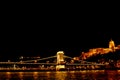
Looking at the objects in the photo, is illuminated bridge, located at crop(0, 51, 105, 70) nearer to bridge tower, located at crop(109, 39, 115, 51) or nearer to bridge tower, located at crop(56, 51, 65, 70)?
bridge tower, located at crop(56, 51, 65, 70)

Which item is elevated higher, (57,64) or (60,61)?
(60,61)

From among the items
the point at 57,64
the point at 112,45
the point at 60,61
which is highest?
the point at 112,45

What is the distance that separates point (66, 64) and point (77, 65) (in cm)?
277

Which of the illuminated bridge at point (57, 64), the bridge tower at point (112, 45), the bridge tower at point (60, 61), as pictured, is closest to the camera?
the illuminated bridge at point (57, 64)

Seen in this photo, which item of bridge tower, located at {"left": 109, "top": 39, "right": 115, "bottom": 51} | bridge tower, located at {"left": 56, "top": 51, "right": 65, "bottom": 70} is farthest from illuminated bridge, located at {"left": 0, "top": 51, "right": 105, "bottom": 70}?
bridge tower, located at {"left": 109, "top": 39, "right": 115, "bottom": 51}

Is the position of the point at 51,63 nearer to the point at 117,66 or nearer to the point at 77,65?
the point at 77,65

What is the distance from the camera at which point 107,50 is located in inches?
5108

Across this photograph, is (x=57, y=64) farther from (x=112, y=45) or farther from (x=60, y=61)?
(x=112, y=45)

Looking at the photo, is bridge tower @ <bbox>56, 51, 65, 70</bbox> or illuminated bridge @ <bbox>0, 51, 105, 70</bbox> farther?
bridge tower @ <bbox>56, 51, 65, 70</bbox>

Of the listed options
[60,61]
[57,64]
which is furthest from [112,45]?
[57,64]

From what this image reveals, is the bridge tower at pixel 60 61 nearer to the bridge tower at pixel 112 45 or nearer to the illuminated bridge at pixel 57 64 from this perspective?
the illuminated bridge at pixel 57 64

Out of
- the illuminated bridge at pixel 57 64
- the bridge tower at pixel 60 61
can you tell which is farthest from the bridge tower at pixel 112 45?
the bridge tower at pixel 60 61

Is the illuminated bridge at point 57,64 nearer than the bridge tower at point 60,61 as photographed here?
Yes

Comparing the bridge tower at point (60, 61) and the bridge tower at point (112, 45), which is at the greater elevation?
the bridge tower at point (112, 45)
